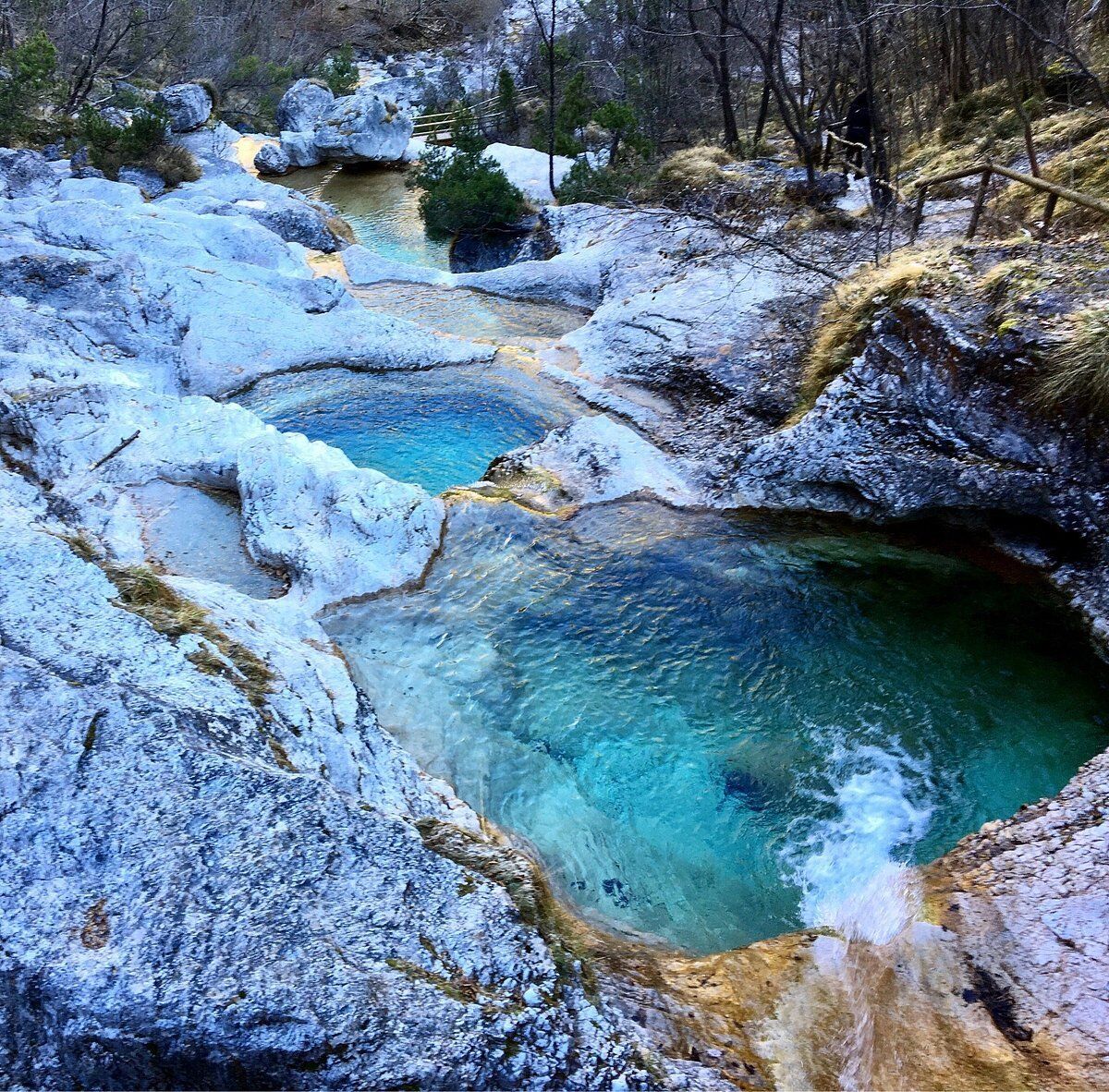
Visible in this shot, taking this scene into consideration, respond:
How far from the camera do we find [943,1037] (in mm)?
4125

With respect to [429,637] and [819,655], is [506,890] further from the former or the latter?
[819,655]

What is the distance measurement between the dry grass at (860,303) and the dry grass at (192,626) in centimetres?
572

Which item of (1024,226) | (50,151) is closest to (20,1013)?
(1024,226)

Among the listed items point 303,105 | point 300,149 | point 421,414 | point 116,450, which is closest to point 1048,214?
point 421,414

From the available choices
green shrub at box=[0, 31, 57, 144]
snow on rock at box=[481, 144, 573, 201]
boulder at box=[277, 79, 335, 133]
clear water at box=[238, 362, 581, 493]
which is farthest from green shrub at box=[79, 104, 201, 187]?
clear water at box=[238, 362, 581, 493]

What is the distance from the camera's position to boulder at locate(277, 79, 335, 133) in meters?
21.2

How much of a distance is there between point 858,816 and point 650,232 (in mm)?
9823

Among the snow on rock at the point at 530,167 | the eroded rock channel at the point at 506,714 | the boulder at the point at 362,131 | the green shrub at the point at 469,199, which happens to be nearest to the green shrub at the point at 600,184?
the snow on rock at the point at 530,167

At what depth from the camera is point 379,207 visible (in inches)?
715

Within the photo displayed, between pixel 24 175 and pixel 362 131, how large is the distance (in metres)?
7.79

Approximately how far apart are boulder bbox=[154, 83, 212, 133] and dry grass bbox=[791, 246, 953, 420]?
15.6 m

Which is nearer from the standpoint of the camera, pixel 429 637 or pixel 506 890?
pixel 506 890

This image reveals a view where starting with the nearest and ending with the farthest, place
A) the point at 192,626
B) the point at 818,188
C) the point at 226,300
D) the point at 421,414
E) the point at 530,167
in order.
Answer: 1. the point at 192,626
2. the point at 421,414
3. the point at 226,300
4. the point at 818,188
5. the point at 530,167

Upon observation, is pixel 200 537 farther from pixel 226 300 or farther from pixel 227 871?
pixel 226 300
